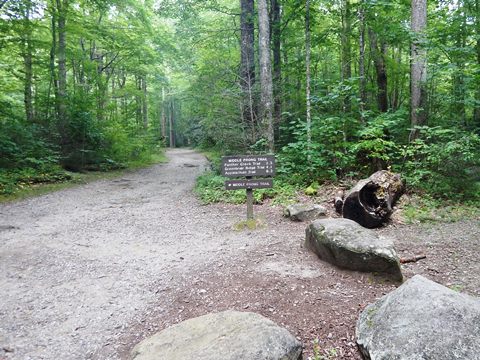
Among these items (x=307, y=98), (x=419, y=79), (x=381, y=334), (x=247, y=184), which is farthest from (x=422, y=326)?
(x=419, y=79)

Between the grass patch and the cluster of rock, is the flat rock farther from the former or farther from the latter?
the cluster of rock

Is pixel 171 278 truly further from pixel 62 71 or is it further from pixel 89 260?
pixel 62 71

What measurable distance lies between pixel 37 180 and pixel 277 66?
9673 millimetres

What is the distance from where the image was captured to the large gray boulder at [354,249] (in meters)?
3.70

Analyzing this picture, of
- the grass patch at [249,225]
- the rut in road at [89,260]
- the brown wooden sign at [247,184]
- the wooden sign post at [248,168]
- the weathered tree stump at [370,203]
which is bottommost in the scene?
the rut in road at [89,260]

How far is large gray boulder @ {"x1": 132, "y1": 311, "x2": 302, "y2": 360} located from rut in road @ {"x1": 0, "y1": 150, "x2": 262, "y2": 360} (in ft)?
2.31

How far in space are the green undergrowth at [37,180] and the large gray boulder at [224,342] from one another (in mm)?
8279

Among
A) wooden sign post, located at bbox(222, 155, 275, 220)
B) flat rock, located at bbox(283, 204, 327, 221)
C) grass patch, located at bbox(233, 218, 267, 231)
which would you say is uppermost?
wooden sign post, located at bbox(222, 155, 275, 220)

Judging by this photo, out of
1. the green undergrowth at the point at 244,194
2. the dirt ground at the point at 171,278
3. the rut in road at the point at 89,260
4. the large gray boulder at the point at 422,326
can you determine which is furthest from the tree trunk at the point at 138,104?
the large gray boulder at the point at 422,326

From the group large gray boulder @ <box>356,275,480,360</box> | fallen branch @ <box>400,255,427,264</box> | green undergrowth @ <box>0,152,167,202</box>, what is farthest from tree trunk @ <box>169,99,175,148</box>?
large gray boulder @ <box>356,275,480,360</box>

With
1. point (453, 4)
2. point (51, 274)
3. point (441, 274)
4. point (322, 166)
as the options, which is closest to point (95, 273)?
point (51, 274)

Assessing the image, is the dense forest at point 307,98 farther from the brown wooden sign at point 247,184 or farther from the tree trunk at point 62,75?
the brown wooden sign at point 247,184

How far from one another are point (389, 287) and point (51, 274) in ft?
15.0

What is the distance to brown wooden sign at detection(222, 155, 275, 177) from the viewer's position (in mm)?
6109
